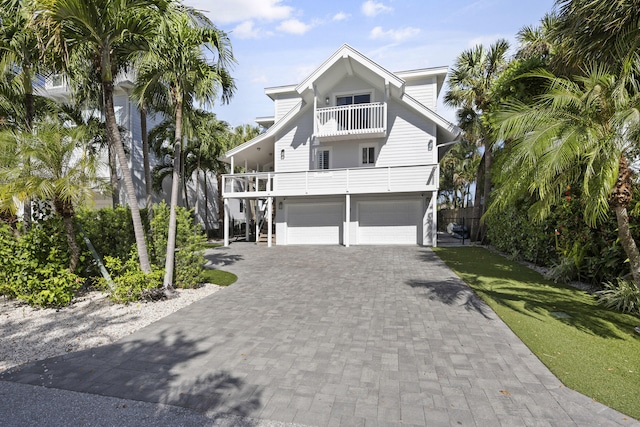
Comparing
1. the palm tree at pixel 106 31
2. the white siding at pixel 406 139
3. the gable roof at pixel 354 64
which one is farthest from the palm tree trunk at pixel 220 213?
the palm tree at pixel 106 31

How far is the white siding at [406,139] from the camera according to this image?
16016 millimetres

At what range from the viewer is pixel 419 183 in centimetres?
1485

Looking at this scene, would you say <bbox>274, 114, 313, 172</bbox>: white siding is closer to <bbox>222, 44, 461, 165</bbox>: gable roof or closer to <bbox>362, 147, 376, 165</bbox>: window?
<bbox>222, 44, 461, 165</bbox>: gable roof

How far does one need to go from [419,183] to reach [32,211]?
1408 centimetres

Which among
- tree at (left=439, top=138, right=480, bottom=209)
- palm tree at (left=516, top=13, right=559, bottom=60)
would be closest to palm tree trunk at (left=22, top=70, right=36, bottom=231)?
palm tree at (left=516, top=13, right=559, bottom=60)

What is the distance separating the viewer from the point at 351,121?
16.3 m

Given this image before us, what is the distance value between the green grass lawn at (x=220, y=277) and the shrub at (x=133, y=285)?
5.73ft

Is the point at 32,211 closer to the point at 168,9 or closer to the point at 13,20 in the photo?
the point at 13,20

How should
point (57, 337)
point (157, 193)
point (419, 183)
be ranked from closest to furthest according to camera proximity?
1. point (57, 337)
2. point (419, 183)
3. point (157, 193)

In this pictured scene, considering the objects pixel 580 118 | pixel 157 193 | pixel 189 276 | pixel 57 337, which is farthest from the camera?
pixel 157 193

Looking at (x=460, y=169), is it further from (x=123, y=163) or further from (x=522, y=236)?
(x=123, y=163)

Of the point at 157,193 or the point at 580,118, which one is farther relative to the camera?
the point at 157,193

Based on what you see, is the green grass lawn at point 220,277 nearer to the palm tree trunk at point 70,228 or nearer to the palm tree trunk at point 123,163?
the palm tree trunk at point 123,163

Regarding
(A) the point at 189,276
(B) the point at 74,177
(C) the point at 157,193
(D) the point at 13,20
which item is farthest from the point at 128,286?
(C) the point at 157,193
